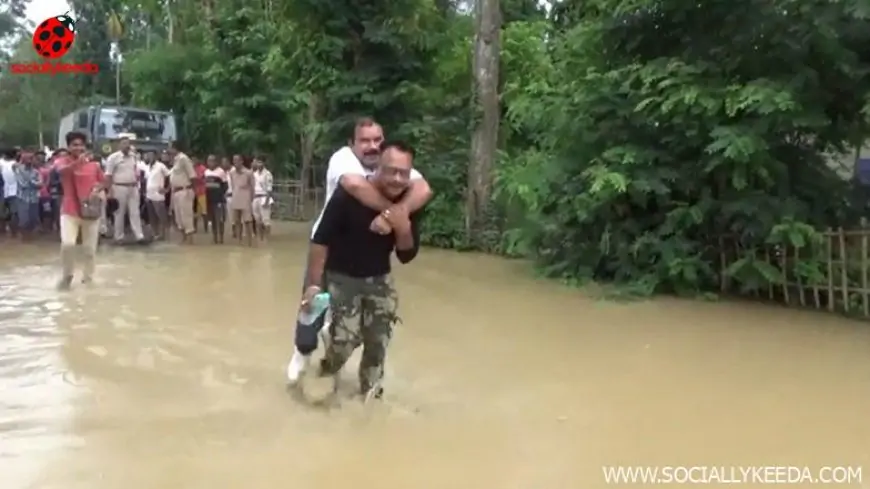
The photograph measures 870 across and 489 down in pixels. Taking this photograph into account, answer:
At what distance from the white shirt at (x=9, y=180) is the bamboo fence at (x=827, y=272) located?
37.9 feet

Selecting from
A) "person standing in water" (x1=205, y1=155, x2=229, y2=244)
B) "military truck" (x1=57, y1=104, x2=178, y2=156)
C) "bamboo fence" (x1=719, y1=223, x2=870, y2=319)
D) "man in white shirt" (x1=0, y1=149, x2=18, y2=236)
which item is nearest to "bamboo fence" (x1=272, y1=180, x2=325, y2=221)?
"military truck" (x1=57, y1=104, x2=178, y2=156)

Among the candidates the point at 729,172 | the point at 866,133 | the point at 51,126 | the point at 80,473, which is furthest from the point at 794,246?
the point at 51,126

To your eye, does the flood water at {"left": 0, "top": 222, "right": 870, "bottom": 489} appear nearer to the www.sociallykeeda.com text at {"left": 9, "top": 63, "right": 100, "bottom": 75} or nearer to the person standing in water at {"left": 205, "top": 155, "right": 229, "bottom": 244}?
the person standing in water at {"left": 205, "top": 155, "right": 229, "bottom": 244}

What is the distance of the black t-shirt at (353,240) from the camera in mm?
5430

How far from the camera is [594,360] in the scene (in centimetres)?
750

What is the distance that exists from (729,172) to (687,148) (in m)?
0.62

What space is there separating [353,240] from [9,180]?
41.0ft

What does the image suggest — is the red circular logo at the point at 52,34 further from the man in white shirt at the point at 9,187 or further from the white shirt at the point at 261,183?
the white shirt at the point at 261,183

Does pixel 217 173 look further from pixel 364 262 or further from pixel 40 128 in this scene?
pixel 40 128

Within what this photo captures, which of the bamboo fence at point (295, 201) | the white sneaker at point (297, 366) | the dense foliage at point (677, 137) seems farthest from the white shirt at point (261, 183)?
the white sneaker at point (297, 366)

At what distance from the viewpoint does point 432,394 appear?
6.36m

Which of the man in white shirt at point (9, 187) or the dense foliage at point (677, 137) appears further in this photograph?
the man in white shirt at point (9, 187)

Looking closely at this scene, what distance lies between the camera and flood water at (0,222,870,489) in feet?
16.1

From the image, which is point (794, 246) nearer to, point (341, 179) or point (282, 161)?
point (341, 179)
